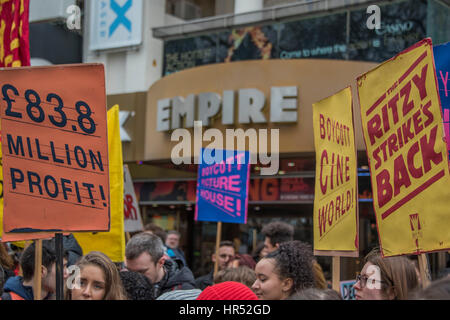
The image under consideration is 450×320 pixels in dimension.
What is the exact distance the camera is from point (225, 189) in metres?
9.01

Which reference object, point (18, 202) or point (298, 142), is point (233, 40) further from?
point (18, 202)

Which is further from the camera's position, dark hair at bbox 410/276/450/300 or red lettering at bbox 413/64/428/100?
red lettering at bbox 413/64/428/100

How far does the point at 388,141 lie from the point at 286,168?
438 inches

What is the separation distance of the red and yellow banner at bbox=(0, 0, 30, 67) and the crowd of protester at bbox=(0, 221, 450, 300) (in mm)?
1616

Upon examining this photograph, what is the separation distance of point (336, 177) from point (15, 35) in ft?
9.88

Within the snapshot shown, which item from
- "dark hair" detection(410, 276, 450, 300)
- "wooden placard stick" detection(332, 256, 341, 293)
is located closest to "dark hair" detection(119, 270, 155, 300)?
"wooden placard stick" detection(332, 256, 341, 293)

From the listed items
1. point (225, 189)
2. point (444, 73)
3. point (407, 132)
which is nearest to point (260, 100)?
point (225, 189)

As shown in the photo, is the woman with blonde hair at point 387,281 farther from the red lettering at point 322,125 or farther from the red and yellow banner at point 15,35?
the red and yellow banner at point 15,35

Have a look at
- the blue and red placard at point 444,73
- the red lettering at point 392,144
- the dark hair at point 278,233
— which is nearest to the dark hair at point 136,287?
the red lettering at point 392,144

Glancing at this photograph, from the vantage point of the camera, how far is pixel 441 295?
1943mm

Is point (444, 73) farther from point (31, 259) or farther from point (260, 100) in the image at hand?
point (260, 100)

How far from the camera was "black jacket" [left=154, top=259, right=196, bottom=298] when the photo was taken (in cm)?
556

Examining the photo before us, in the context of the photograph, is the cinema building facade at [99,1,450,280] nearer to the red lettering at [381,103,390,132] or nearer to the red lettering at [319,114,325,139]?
the red lettering at [319,114,325,139]

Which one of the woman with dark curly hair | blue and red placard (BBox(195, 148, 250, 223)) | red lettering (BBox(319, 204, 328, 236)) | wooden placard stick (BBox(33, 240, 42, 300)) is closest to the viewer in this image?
the woman with dark curly hair
